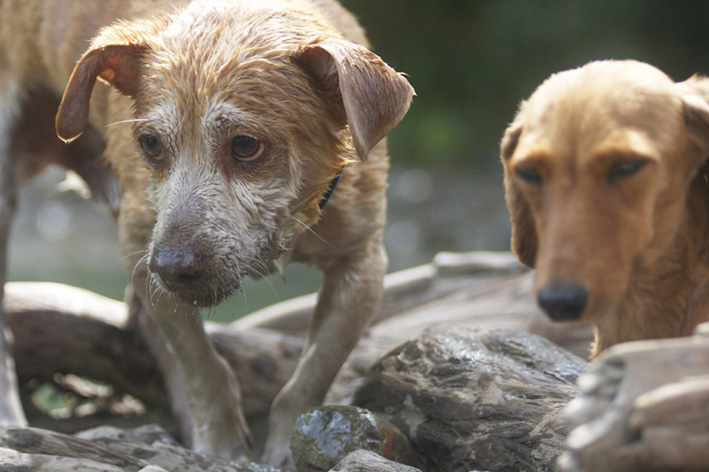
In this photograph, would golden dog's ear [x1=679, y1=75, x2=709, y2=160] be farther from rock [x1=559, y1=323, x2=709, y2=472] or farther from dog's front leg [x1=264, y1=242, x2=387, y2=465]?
dog's front leg [x1=264, y1=242, x2=387, y2=465]

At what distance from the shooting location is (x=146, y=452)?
3.28 metres

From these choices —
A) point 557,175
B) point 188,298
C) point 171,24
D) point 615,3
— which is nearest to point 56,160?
point 171,24

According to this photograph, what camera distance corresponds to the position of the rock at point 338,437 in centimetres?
305

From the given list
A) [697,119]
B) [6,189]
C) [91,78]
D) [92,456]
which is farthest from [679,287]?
[6,189]

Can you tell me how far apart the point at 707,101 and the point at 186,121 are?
1.87 meters

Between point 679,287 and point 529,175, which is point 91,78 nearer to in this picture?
point 529,175

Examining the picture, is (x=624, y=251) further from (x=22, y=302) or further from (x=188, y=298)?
(x=22, y=302)

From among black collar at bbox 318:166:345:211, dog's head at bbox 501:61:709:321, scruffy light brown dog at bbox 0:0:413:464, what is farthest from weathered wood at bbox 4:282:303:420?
dog's head at bbox 501:61:709:321

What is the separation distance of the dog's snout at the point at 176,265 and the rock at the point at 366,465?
909 millimetres

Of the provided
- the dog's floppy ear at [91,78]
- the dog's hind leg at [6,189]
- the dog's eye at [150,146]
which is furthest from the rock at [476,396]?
the dog's hind leg at [6,189]

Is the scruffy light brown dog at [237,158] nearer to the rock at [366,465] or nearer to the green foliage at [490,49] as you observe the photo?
the rock at [366,465]

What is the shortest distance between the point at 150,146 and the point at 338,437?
1.41 meters

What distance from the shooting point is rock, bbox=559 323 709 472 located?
1628 millimetres

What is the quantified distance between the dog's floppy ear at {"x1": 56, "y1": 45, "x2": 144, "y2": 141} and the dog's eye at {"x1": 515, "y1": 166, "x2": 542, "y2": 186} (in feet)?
6.08
